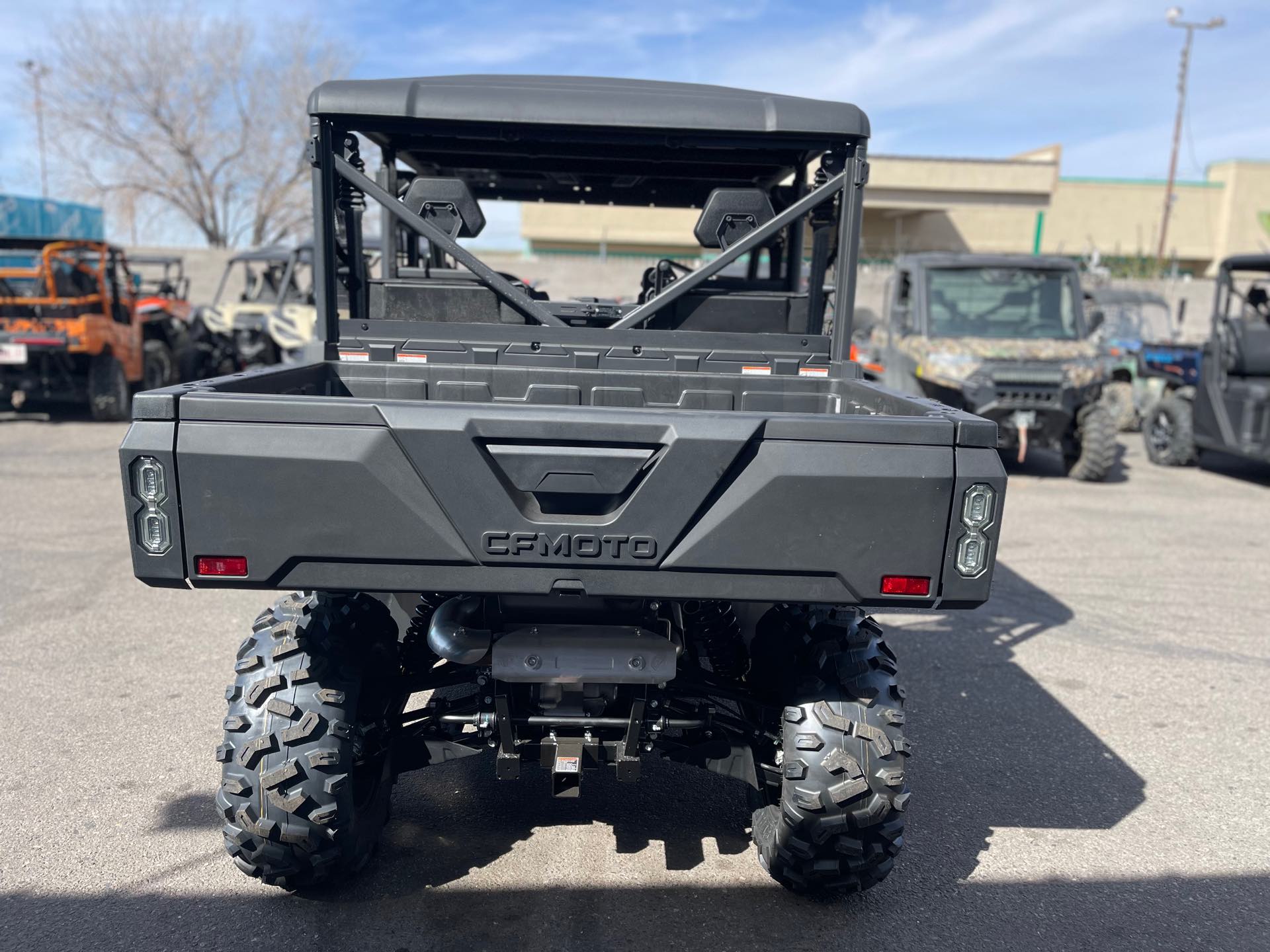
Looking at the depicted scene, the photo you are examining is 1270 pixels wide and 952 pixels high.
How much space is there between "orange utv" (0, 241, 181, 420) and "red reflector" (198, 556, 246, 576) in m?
9.85

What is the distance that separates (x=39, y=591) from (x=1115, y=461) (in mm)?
11213

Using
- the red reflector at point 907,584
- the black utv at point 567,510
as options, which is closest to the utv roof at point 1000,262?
the black utv at point 567,510

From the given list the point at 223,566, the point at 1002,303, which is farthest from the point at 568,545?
the point at 1002,303

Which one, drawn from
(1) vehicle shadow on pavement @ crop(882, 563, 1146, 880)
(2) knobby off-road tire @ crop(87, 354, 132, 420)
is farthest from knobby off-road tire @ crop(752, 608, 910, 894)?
(2) knobby off-road tire @ crop(87, 354, 132, 420)

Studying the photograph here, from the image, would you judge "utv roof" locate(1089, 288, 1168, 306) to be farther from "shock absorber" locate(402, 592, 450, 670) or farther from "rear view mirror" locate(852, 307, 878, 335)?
"shock absorber" locate(402, 592, 450, 670)

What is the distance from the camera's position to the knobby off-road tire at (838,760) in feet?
8.61

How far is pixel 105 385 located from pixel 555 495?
1117 centimetres

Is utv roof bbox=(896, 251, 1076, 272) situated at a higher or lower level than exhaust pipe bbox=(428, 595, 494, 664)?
higher

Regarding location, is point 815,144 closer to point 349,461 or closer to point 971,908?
point 349,461

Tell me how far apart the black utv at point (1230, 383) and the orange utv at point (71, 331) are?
38.8ft

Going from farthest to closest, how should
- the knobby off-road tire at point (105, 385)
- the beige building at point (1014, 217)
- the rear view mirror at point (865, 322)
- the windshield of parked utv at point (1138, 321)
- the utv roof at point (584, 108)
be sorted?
the beige building at point (1014, 217) → the windshield of parked utv at point (1138, 321) → the rear view mirror at point (865, 322) → the knobby off-road tire at point (105, 385) → the utv roof at point (584, 108)

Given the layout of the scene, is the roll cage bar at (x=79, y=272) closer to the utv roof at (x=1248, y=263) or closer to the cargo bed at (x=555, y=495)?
the cargo bed at (x=555, y=495)

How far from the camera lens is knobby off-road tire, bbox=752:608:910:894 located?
262 centimetres

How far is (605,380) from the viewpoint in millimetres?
3512
